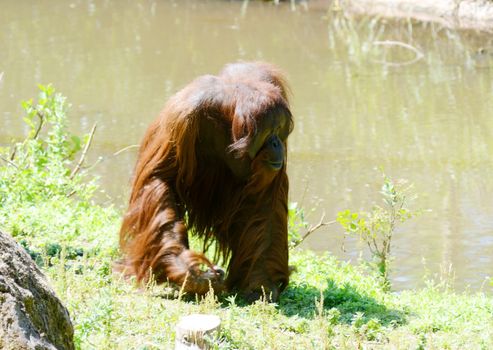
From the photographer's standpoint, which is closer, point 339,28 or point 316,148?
point 316,148

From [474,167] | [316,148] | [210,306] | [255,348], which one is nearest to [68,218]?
[210,306]

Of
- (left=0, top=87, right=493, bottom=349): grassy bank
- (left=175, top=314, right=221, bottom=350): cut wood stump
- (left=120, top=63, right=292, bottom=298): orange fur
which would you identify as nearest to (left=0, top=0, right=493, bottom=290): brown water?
(left=0, top=87, right=493, bottom=349): grassy bank

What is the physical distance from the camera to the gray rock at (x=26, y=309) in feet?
8.11

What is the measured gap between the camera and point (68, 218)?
5191mm

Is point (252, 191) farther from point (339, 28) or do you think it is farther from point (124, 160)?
point (339, 28)

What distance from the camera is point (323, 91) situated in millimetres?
9812

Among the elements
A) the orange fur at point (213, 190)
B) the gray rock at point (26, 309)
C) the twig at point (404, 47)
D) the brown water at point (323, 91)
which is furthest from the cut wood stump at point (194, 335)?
the twig at point (404, 47)

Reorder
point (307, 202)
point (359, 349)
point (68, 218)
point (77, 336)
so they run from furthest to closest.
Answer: point (307, 202), point (68, 218), point (359, 349), point (77, 336)

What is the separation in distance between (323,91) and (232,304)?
6198mm

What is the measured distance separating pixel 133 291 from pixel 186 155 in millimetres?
625

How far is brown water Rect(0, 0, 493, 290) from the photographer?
674 cm

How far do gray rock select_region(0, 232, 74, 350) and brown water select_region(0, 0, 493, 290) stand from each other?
108 inches

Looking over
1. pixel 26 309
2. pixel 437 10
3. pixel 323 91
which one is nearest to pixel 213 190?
pixel 26 309

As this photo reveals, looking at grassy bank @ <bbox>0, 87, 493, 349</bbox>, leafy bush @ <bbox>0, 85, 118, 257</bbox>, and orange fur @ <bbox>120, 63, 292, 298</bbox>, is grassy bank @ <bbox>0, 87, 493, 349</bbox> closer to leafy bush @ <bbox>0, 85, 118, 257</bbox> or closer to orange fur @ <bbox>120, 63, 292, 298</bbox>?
leafy bush @ <bbox>0, 85, 118, 257</bbox>
